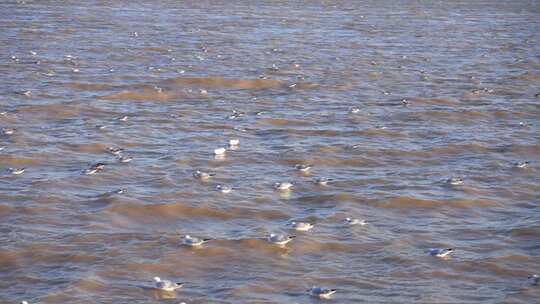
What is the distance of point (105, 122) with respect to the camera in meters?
15.9

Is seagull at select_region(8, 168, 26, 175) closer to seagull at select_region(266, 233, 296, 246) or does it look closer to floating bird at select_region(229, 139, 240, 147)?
floating bird at select_region(229, 139, 240, 147)

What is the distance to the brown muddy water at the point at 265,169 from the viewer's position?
9273 millimetres

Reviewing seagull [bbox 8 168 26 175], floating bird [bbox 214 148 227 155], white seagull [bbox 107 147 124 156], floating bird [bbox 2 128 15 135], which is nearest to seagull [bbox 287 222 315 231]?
floating bird [bbox 214 148 227 155]

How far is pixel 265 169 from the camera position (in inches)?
522

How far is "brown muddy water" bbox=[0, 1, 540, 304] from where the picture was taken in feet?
30.4

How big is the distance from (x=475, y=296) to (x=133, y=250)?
3.67m

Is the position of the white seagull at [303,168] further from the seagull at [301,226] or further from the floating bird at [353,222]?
the seagull at [301,226]

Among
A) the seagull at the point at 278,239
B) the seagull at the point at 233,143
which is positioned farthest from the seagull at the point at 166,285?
the seagull at the point at 233,143

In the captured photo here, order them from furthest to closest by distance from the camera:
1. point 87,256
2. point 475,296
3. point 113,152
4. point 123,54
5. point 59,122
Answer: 1. point 123,54
2. point 59,122
3. point 113,152
4. point 87,256
5. point 475,296

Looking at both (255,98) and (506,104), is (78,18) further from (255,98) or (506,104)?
(506,104)

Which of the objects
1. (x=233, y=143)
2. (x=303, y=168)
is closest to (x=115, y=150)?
(x=233, y=143)

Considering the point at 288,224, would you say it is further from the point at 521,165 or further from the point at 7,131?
the point at 7,131

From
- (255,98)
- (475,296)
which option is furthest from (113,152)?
(475,296)

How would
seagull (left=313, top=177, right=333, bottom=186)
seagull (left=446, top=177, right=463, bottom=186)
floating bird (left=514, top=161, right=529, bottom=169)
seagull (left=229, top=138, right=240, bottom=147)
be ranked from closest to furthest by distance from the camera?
seagull (left=313, top=177, right=333, bottom=186)
seagull (left=446, top=177, right=463, bottom=186)
floating bird (left=514, top=161, right=529, bottom=169)
seagull (left=229, top=138, right=240, bottom=147)
